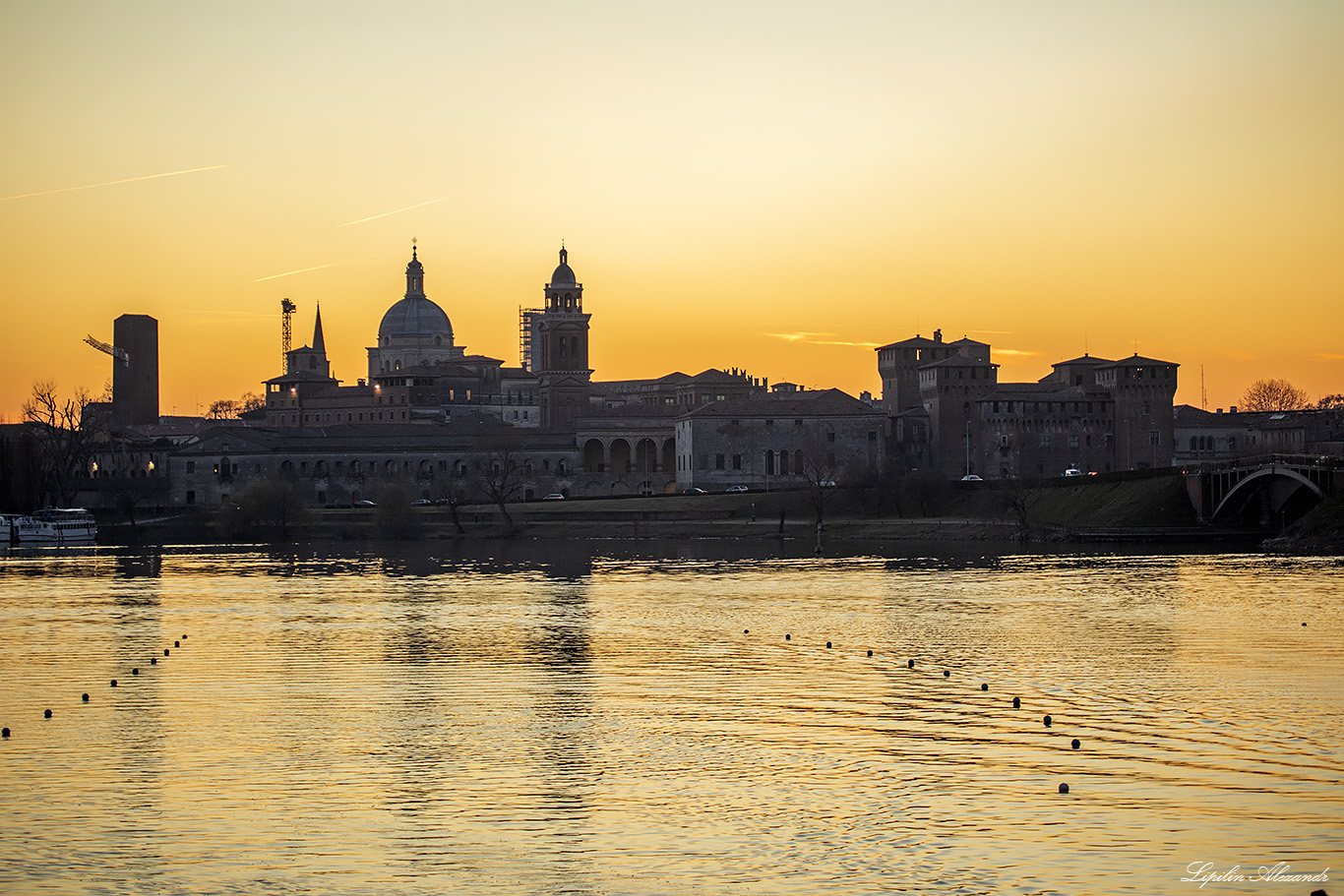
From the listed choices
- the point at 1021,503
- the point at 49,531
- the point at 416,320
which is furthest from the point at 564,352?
the point at 1021,503

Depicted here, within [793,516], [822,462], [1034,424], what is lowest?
[793,516]

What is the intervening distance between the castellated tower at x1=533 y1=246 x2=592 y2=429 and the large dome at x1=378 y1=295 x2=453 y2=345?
29.0 meters

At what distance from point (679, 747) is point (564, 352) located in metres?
120

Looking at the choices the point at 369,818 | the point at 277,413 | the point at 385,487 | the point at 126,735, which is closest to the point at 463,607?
the point at 126,735

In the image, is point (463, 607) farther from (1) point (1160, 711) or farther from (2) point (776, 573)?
(1) point (1160, 711)

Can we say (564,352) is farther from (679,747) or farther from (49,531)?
(679,747)

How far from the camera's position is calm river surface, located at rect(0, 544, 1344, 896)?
1535 cm

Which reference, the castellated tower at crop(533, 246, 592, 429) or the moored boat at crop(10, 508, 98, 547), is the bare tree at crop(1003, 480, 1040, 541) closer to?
the moored boat at crop(10, 508, 98, 547)

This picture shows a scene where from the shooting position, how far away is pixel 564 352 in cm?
14050

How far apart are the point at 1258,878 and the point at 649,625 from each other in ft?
80.1

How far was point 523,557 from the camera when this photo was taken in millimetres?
68812

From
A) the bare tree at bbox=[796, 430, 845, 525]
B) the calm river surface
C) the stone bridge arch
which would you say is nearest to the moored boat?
the bare tree at bbox=[796, 430, 845, 525]

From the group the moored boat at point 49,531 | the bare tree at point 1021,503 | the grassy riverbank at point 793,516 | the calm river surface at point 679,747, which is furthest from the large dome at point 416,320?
the calm river surface at point 679,747

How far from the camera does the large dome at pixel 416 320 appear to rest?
172 m
